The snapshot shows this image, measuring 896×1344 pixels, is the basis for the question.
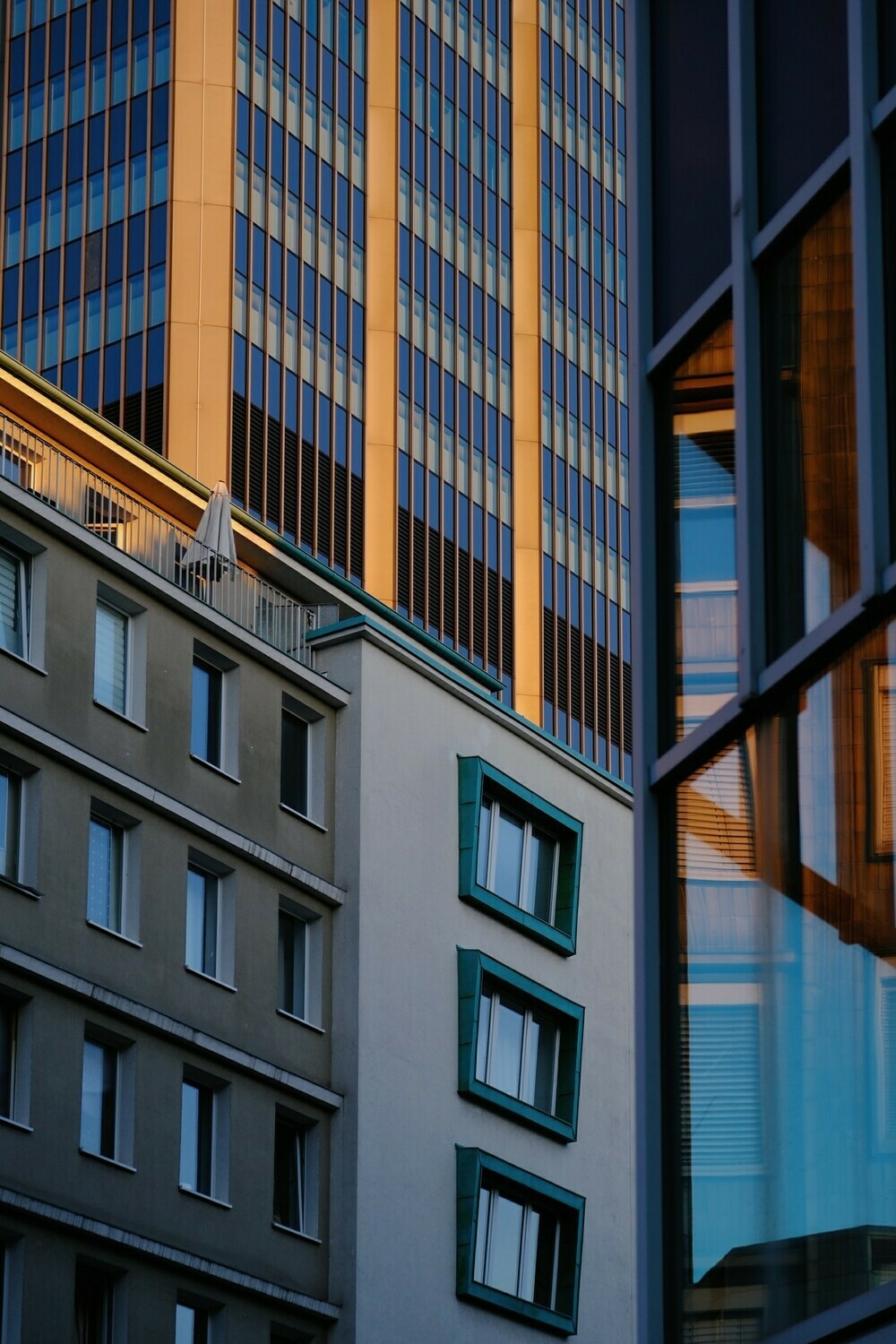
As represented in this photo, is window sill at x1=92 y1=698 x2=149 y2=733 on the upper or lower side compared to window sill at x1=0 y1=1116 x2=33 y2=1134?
upper

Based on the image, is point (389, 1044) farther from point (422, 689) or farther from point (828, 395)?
point (828, 395)

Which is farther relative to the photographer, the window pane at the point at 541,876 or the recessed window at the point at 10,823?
the window pane at the point at 541,876

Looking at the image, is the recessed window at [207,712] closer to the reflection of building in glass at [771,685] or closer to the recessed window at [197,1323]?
the recessed window at [197,1323]

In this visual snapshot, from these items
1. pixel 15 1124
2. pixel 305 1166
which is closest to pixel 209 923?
pixel 305 1166

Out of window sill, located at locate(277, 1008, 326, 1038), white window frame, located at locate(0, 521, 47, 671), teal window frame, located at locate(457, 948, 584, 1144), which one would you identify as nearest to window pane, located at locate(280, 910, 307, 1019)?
window sill, located at locate(277, 1008, 326, 1038)

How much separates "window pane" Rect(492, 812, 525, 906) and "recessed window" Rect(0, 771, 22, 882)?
39.0 ft

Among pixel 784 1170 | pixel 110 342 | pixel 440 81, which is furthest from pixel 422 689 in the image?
pixel 440 81

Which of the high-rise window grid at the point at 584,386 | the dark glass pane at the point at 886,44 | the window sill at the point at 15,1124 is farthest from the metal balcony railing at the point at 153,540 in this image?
the high-rise window grid at the point at 584,386

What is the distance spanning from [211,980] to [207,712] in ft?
14.7

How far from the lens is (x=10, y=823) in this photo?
125 ft

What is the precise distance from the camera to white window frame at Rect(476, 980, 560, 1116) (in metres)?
46.8

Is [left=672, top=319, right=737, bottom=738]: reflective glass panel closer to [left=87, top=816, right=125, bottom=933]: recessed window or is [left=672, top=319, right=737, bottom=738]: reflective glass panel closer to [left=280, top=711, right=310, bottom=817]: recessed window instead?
[left=87, top=816, right=125, bottom=933]: recessed window

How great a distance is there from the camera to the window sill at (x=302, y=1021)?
141 feet

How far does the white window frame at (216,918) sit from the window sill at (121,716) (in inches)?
80.3
